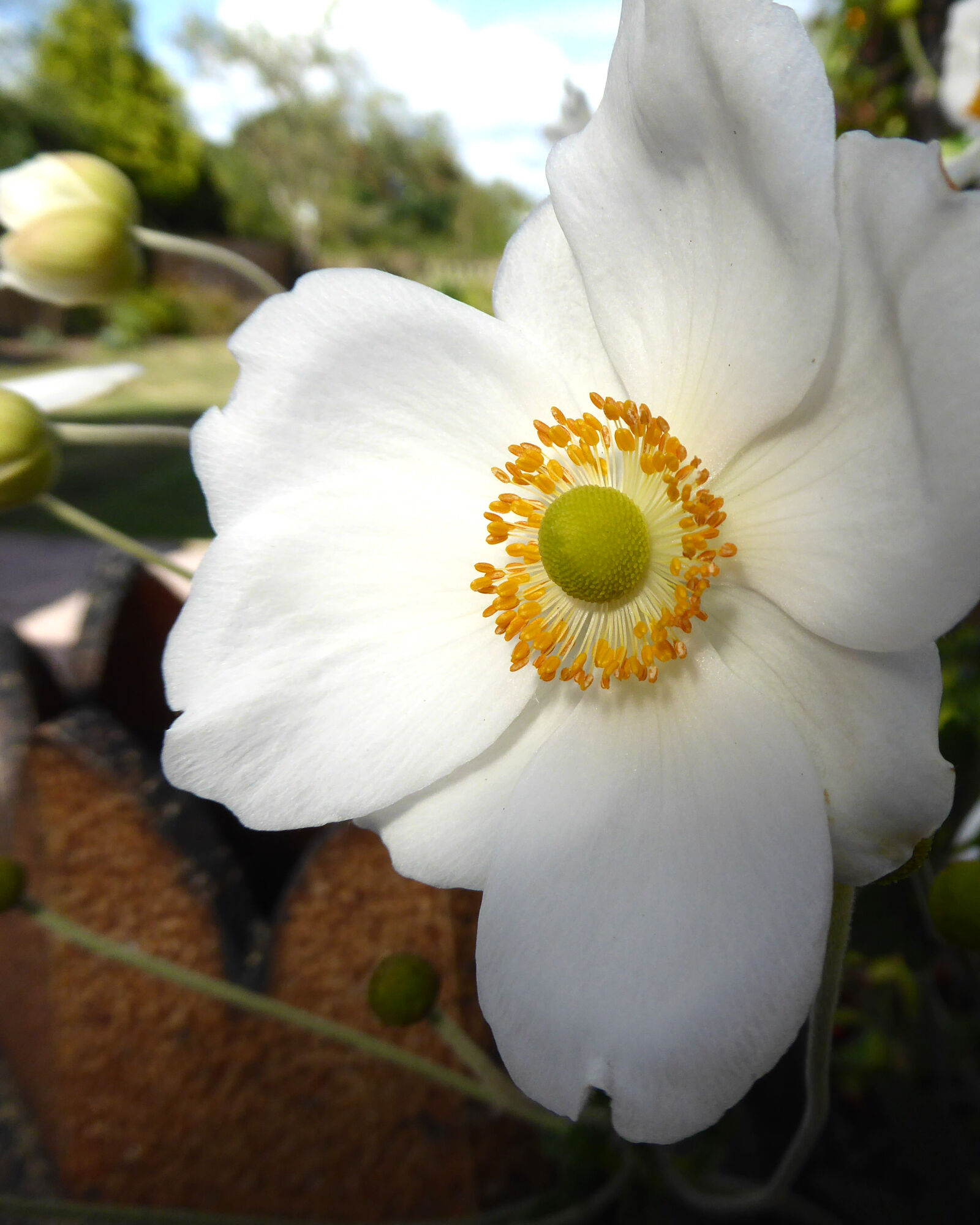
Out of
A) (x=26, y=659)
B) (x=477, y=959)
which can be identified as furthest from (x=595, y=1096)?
(x=26, y=659)

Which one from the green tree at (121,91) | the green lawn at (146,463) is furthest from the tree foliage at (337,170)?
the green lawn at (146,463)

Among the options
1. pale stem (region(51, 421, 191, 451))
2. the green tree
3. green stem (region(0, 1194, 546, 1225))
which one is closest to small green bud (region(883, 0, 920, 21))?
pale stem (region(51, 421, 191, 451))

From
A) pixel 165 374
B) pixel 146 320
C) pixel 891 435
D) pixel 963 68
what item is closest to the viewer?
pixel 891 435

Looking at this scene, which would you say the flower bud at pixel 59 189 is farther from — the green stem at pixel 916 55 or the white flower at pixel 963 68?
the green stem at pixel 916 55

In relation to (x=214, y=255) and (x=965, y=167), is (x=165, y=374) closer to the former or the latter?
(x=214, y=255)

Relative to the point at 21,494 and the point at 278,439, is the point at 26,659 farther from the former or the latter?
the point at 278,439

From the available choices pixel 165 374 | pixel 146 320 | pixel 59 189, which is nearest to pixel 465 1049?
pixel 59 189
